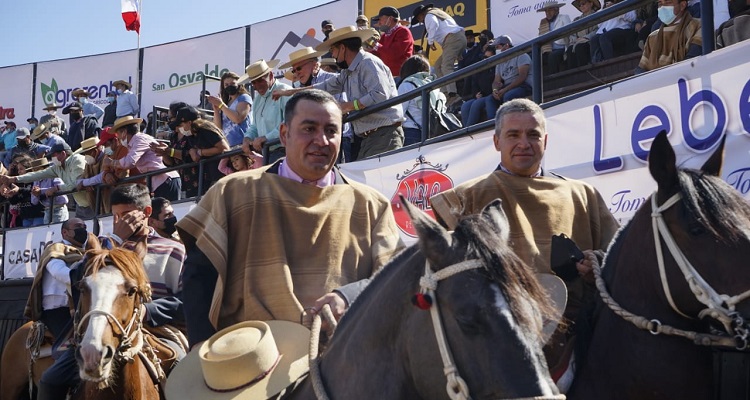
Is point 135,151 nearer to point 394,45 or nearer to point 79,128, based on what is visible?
point 394,45

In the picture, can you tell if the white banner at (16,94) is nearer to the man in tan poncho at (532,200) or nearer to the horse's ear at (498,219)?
the man in tan poncho at (532,200)

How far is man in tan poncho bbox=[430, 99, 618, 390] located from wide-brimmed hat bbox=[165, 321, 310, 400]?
1150mm

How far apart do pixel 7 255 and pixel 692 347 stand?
12960 mm

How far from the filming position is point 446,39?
38.7 feet

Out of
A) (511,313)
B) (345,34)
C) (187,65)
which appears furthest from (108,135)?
(511,313)

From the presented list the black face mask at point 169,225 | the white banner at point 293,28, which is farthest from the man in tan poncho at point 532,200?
the white banner at point 293,28

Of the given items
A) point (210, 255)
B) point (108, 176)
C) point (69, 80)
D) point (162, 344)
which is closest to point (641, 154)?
point (210, 255)

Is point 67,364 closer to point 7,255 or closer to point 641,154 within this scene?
point 641,154

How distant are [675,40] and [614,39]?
343 centimetres

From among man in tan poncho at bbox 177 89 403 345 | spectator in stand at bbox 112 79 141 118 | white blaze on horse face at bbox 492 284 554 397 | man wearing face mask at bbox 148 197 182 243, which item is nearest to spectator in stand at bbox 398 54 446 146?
man wearing face mask at bbox 148 197 182 243

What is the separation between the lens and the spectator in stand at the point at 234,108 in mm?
10305

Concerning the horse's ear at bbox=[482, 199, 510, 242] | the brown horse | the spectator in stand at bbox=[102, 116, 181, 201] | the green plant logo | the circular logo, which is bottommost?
the brown horse

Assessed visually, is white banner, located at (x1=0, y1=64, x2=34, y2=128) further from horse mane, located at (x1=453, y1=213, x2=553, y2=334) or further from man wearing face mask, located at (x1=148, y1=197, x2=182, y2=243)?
horse mane, located at (x1=453, y1=213, x2=553, y2=334)

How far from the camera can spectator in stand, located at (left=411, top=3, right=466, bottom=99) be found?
11719 millimetres
